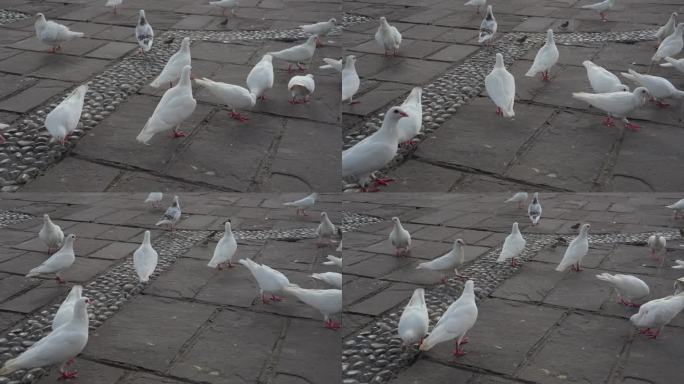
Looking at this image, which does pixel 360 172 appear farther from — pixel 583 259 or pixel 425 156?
pixel 583 259

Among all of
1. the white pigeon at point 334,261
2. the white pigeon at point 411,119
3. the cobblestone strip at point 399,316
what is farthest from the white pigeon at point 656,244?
the white pigeon at point 334,261

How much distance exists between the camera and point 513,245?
9.79ft

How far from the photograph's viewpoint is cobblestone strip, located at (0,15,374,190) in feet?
8.98

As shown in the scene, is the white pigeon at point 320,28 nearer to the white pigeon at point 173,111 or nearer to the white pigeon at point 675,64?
the white pigeon at point 173,111

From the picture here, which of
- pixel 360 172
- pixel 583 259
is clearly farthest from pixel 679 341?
pixel 360 172

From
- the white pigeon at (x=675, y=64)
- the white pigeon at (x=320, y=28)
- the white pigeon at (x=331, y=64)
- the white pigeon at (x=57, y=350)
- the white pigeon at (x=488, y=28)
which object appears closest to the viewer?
the white pigeon at (x=57, y=350)

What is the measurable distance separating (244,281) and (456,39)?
128 centimetres

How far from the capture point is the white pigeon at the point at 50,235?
2908 mm

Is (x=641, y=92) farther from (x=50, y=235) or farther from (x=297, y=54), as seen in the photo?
(x=50, y=235)

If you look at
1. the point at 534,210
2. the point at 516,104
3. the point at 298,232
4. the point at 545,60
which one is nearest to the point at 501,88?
the point at 516,104

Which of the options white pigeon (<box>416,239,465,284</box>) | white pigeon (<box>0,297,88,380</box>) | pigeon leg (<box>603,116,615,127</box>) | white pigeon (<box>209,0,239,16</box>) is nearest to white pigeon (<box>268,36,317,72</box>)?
white pigeon (<box>209,0,239,16</box>)

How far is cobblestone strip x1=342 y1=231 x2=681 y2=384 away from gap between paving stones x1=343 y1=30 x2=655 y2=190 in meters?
0.47

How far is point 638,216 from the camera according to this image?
2875 mm

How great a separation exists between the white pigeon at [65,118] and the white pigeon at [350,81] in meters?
0.99
